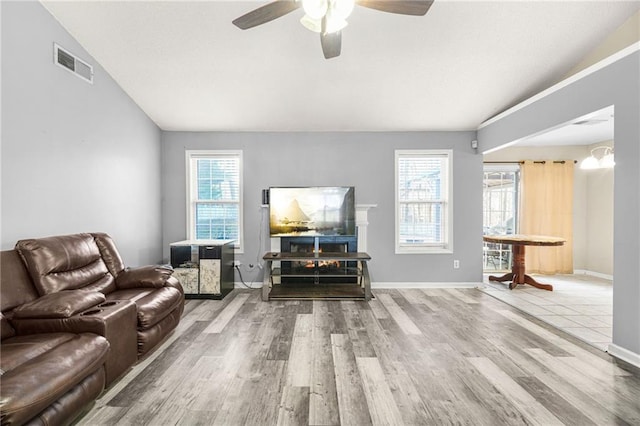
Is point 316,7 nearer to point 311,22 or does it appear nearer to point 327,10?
point 327,10

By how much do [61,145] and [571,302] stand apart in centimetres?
618

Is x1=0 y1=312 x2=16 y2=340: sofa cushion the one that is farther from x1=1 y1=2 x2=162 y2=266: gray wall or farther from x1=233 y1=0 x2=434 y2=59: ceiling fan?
x1=233 y1=0 x2=434 y2=59: ceiling fan

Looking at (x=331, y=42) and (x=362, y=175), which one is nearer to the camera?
(x=331, y=42)

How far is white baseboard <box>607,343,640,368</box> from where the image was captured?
7.61 feet

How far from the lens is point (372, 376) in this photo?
2.17 m

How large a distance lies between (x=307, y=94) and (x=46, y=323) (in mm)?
3372

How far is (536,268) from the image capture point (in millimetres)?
5531

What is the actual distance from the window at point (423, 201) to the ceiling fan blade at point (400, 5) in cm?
295

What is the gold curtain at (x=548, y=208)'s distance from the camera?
18.0 feet

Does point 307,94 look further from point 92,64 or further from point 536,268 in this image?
point 536,268

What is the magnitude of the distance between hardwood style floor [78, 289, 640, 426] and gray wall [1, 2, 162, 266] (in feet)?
5.03

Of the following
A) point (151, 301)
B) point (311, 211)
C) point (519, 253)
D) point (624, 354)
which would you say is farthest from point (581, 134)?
point (151, 301)

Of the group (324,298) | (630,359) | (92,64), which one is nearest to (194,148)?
(92,64)

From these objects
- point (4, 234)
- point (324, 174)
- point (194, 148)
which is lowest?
point (4, 234)
